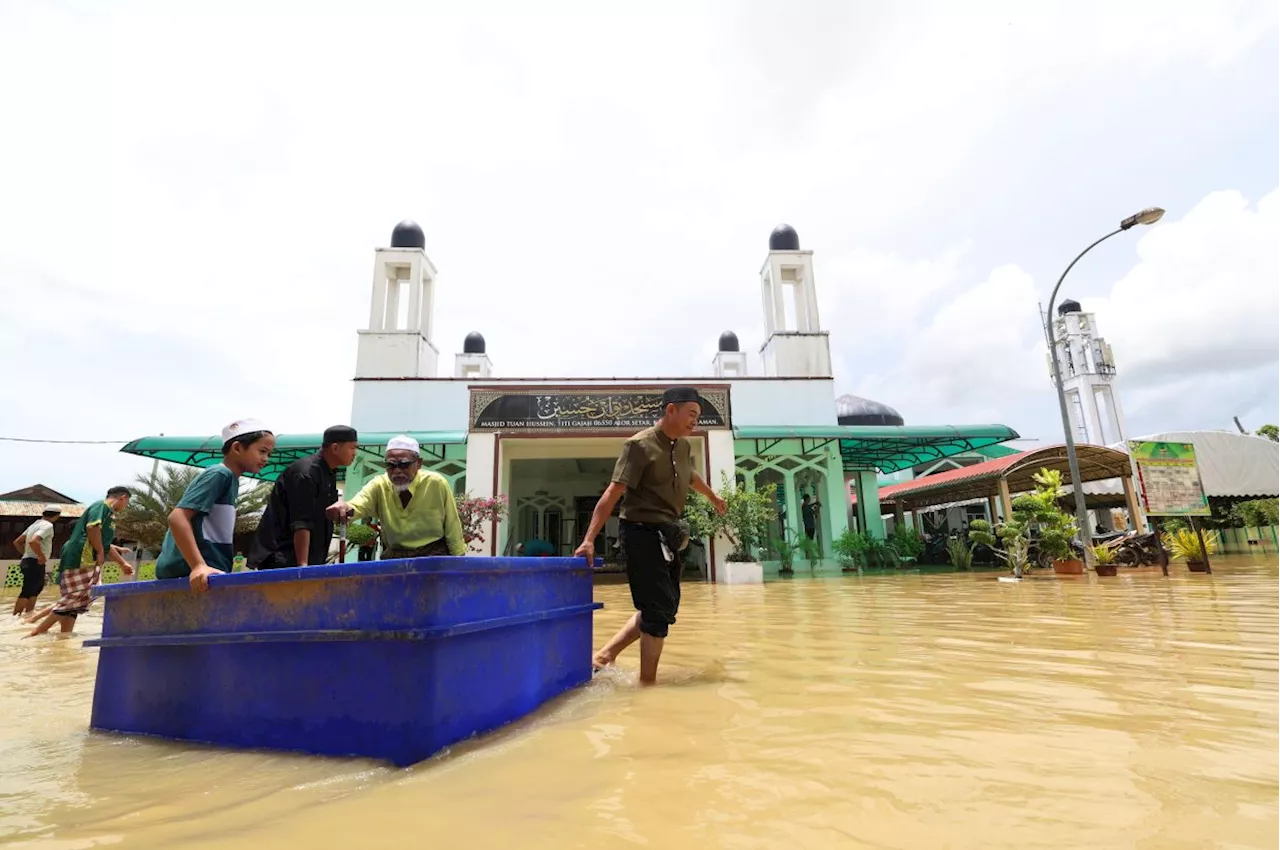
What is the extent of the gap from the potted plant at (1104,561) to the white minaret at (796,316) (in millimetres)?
8782

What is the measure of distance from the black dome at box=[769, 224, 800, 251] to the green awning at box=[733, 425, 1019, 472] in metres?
7.43

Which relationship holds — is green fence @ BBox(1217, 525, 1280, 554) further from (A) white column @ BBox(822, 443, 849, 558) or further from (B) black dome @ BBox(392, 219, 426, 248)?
(B) black dome @ BBox(392, 219, 426, 248)

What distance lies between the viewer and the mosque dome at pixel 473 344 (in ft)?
96.4

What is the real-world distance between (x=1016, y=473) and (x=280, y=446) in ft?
59.1

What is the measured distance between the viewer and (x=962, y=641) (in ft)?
12.9

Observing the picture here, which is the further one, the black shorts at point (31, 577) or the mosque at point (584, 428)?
the mosque at point (584, 428)

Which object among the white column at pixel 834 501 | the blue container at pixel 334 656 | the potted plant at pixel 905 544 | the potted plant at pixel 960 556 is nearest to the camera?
the blue container at pixel 334 656

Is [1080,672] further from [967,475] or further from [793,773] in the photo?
[967,475]

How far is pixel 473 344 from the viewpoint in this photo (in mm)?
29422

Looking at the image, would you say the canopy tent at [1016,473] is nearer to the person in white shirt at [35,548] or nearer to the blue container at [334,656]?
the blue container at [334,656]

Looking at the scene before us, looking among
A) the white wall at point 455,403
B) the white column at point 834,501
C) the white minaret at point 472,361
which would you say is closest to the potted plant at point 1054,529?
the white column at point 834,501

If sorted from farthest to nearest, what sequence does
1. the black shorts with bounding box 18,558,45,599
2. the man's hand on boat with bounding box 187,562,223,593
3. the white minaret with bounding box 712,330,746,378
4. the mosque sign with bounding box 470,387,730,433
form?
1. the white minaret with bounding box 712,330,746,378
2. the mosque sign with bounding box 470,387,730,433
3. the black shorts with bounding box 18,558,45,599
4. the man's hand on boat with bounding box 187,562,223,593

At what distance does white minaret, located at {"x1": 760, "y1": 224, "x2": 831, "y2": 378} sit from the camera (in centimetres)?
1966

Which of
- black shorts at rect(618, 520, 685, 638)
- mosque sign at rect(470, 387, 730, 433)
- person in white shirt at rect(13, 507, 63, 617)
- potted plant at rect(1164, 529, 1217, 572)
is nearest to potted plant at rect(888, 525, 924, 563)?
potted plant at rect(1164, 529, 1217, 572)
